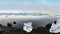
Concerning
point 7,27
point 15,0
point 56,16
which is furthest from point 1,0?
point 56,16

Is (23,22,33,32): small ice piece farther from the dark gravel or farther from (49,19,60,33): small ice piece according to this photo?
(49,19,60,33): small ice piece

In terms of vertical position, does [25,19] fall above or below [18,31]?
above

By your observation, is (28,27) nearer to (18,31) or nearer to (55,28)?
(18,31)

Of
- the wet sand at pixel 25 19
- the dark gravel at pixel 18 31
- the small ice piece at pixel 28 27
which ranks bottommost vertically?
the dark gravel at pixel 18 31

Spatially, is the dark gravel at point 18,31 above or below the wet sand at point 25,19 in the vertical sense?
below

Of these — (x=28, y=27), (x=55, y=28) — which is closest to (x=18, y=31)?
(x=28, y=27)

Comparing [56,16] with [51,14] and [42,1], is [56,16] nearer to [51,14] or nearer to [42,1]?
[51,14]

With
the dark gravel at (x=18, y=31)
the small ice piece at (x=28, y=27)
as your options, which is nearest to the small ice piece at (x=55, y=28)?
the dark gravel at (x=18, y=31)

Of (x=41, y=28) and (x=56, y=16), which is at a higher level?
(x=56, y=16)

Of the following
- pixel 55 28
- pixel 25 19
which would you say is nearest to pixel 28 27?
pixel 25 19

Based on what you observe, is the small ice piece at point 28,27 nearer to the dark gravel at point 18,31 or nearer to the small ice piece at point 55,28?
the dark gravel at point 18,31

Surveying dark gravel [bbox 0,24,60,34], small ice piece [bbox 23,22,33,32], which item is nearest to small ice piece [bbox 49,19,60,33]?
dark gravel [bbox 0,24,60,34]
